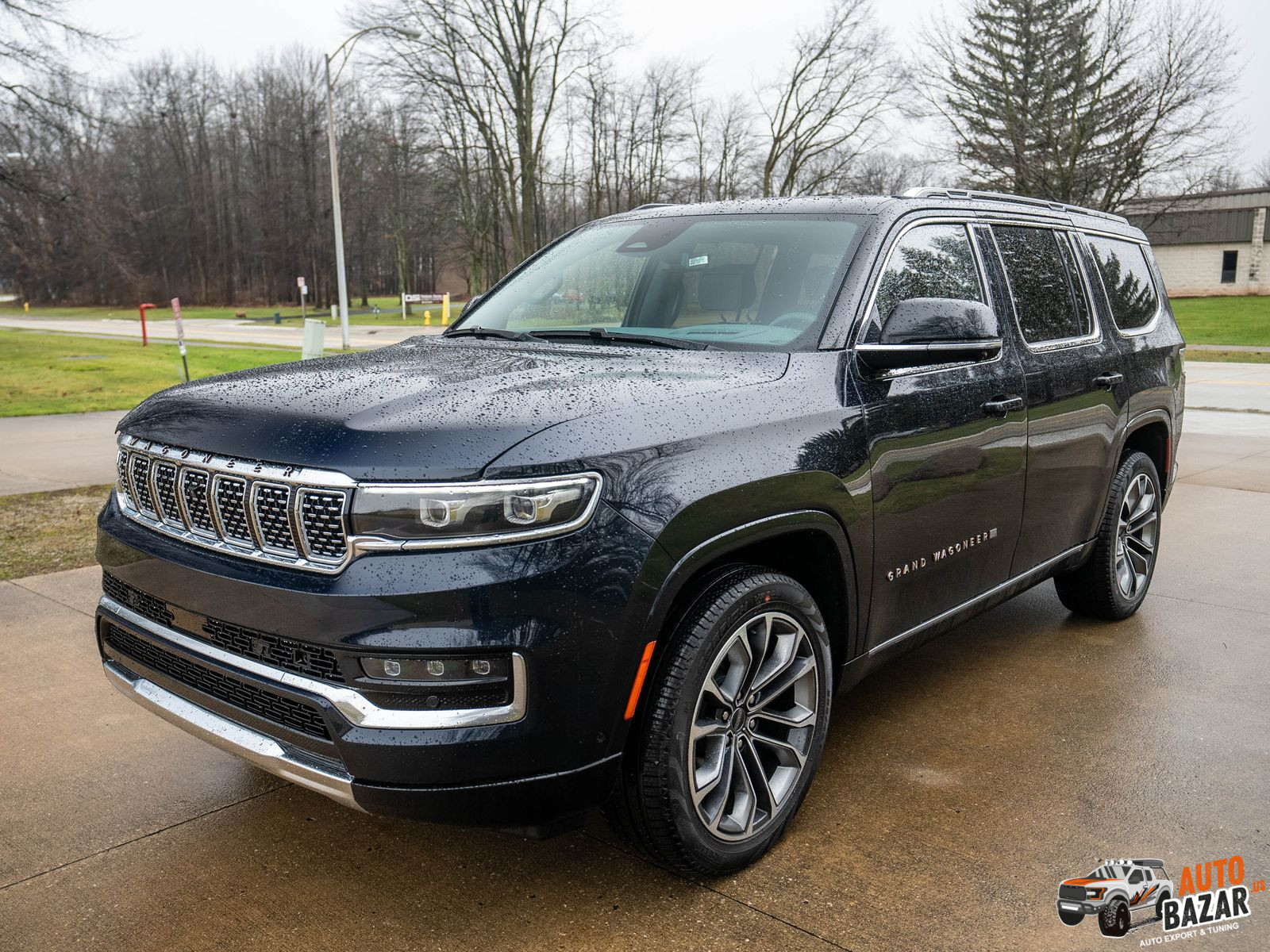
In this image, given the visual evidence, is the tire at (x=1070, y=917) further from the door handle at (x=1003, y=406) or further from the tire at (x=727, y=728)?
the door handle at (x=1003, y=406)

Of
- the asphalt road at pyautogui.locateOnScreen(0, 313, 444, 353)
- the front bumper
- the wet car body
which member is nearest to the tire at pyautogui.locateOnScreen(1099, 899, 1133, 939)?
the wet car body

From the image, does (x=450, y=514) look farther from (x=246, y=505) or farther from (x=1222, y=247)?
(x=1222, y=247)

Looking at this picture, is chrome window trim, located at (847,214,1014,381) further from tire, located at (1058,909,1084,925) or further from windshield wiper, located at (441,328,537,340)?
tire, located at (1058,909,1084,925)

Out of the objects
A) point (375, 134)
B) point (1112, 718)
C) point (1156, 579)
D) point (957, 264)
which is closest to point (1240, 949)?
point (1112, 718)

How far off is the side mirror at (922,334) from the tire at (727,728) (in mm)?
761

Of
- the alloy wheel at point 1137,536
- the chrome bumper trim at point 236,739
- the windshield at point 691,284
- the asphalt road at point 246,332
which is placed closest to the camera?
the chrome bumper trim at point 236,739

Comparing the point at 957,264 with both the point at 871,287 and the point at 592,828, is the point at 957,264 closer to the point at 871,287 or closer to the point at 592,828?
the point at 871,287

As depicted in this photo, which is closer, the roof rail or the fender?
the fender

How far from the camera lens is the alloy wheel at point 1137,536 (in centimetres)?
495

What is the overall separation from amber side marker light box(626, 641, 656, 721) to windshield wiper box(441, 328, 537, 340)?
1.62m

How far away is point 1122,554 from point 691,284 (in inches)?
105

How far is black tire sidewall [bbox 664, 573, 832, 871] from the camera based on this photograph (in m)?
2.62

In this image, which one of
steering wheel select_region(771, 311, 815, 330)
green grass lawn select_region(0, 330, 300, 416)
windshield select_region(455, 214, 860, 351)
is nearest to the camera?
steering wheel select_region(771, 311, 815, 330)

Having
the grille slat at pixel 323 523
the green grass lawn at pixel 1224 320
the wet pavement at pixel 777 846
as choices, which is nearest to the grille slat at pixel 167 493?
the grille slat at pixel 323 523
